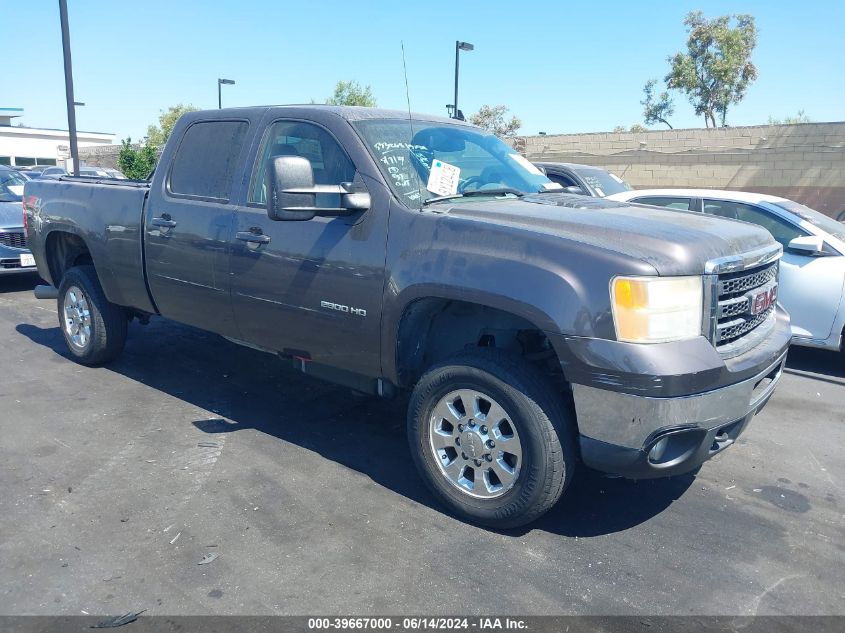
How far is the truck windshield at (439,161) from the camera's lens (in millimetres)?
3953

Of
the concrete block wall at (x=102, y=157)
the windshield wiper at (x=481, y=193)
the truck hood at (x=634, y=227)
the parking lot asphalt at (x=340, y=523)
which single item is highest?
the concrete block wall at (x=102, y=157)

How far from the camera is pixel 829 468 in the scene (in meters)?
4.43

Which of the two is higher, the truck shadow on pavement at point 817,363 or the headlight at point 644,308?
the headlight at point 644,308

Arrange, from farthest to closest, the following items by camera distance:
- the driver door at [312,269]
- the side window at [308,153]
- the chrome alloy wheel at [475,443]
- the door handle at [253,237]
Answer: the door handle at [253,237] → the side window at [308,153] → the driver door at [312,269] → the chrome alloy wheel at [475,443]

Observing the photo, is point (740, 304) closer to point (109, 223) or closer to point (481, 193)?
point (481, 193)

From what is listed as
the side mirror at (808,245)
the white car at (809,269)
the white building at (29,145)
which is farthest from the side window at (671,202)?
the white building at (29,145)

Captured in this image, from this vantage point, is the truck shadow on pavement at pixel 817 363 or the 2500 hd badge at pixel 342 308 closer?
the 2500 hd badge at pixel 342 308

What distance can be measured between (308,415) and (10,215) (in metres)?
6.60

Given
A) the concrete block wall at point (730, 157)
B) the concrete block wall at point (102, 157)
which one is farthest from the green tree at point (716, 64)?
the concrete block wall at point (102, 157)

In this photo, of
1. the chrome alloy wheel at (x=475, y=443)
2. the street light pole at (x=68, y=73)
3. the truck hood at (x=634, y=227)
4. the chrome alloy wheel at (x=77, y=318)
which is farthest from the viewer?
the street light pole at (x=68, y=73)

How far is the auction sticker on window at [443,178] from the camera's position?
3.97m

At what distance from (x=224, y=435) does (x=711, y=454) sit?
300cm

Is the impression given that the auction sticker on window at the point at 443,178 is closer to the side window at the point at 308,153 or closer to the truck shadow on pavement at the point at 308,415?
the side window at the point at 308,153

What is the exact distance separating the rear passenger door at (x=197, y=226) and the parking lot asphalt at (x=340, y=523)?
0.81 meters
